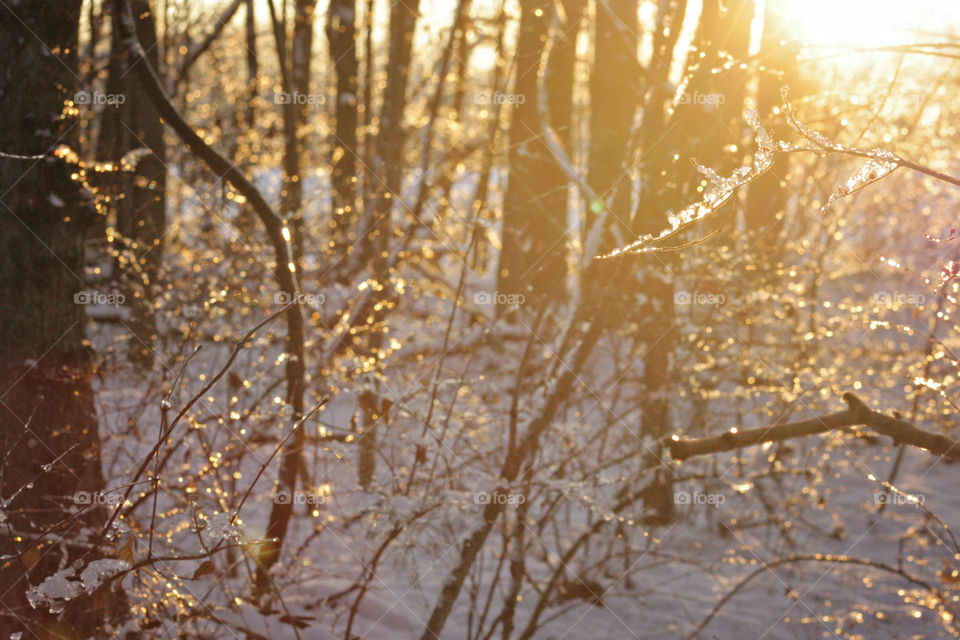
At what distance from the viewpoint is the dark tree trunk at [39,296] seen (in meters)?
3.75

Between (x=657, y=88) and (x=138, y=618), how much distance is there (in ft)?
14.4

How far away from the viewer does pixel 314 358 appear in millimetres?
5898

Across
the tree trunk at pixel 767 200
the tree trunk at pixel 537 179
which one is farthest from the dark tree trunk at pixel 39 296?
the tree trunk at pixel 767 200

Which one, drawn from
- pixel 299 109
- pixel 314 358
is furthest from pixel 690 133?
pixel 299 109

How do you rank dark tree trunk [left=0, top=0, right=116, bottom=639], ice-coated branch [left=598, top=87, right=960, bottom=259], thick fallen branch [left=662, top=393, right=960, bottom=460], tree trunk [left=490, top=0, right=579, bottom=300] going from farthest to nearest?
tree trunk [left=490, top=0, right=579, bottom=300], dark tree trunk [left=0, top=0, right=116, bottom=639], thick fallen branch [left=662, top=393, right=960, bottom=460], ice-coated branch [left=598, top=87, right=960, bottom=259]

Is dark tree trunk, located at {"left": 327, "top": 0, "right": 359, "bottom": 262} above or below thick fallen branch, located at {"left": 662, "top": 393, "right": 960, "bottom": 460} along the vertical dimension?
above

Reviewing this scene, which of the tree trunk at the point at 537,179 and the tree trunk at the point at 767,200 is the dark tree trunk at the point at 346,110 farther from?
the tree trunk at the point at 767,200

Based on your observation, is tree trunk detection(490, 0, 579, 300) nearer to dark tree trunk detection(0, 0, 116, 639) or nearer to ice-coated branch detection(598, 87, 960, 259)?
dark tree trunk detection(0, 0, 116, 639)

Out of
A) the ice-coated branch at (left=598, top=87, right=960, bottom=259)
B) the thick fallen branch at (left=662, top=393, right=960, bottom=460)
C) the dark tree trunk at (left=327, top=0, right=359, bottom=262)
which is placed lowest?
the thick fallen branch at (left=662, top=393, right=960, bottom=460)

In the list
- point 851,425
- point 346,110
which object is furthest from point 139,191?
point 851,425

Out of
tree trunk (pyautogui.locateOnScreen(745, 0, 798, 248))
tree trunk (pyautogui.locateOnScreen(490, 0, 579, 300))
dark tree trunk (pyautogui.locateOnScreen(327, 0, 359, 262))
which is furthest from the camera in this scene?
dark tree trunk (pyautogui.locateOnScreen(327, 0, 359, 262))

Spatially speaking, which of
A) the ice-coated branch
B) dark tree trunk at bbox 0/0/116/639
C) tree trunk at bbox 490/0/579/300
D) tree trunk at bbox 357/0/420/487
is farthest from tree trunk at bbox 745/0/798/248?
dark tree trunk at bbox 0/0/116/639

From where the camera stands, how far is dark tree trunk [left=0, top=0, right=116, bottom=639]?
3746 millimetres

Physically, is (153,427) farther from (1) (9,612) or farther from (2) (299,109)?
(2) (299,109)
